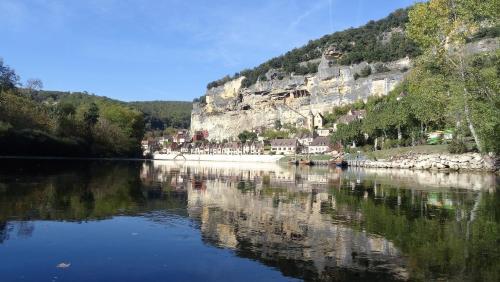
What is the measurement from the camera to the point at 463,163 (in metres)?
50.1

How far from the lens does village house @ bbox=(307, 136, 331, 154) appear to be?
115 m

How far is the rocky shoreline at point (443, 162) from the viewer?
46.8 metres

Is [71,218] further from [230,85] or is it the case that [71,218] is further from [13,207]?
[230,85]

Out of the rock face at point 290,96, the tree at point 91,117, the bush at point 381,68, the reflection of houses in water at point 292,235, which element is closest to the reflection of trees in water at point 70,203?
the reflection of houses in water at point 292,235

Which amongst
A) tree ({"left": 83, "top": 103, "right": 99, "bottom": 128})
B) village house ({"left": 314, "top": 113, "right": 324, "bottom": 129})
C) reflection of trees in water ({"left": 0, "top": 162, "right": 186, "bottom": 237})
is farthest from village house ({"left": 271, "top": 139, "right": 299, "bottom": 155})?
reflection of trees in water ({"left": 0, "top": 162, "right": 186, "bottom": 237})

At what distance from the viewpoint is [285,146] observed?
130000 millimetres

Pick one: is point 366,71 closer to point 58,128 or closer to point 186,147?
point 186,147

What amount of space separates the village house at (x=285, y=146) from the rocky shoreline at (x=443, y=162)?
2371 inches

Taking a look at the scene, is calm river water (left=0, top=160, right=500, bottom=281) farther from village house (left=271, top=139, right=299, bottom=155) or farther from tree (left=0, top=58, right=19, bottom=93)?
village house (left=271, top=139, right=299, bottom=155)

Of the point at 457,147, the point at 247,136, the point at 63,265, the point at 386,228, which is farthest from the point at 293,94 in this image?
the point at 63,265

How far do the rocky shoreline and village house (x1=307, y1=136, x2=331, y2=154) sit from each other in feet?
161

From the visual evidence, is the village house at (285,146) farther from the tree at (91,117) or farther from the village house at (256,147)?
the tree at (91,117)

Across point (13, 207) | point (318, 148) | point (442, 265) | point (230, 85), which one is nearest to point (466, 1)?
point (442, 265)

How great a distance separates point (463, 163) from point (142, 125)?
99765 mm
